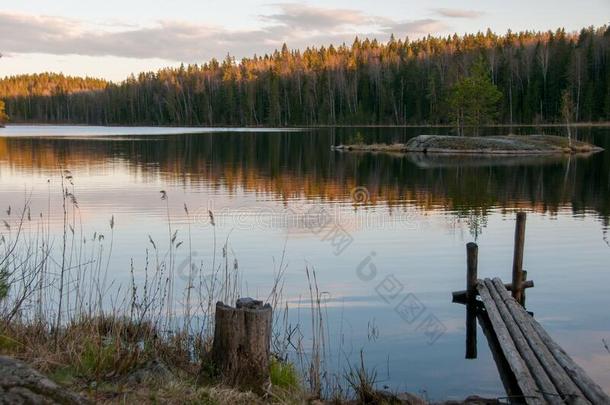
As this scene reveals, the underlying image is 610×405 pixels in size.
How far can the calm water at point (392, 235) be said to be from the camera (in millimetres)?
10781

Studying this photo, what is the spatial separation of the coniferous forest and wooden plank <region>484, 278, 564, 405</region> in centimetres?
8105

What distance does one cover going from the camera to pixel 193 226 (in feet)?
68.7

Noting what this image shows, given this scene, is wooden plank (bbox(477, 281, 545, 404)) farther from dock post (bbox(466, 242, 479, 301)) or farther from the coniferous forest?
the coniferous forest

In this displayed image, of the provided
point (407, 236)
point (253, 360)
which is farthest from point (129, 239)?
point (253, 360)

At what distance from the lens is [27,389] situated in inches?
180

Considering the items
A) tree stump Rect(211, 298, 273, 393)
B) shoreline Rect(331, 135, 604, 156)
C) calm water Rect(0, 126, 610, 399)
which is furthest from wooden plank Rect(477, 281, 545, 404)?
shoreline Rect(331, 135, 604, 156)

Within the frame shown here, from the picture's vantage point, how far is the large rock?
4477 mm

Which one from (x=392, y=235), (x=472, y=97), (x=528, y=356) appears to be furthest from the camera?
(x=472, y=97)

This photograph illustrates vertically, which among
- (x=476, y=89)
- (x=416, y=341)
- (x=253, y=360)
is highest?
(x=476, y=89)

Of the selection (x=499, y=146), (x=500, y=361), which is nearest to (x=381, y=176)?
(x=499, y=146)

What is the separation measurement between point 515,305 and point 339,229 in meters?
9.89

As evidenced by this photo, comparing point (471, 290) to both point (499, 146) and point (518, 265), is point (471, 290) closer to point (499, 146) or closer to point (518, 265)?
point (518, 265)

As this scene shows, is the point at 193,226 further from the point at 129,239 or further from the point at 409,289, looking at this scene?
the point at 409,289

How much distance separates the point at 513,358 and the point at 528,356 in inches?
11.8
